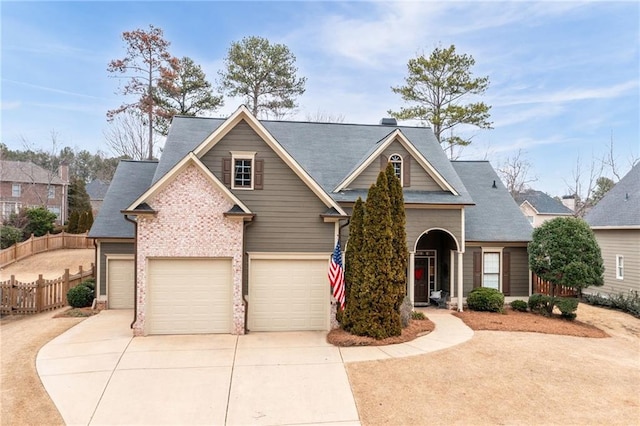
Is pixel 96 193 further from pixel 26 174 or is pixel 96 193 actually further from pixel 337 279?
pixel 337 279

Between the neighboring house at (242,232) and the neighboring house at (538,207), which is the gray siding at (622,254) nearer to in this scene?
the neighboring house at (242,232)

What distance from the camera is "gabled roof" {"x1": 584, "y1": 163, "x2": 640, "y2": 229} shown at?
1849 centimetres

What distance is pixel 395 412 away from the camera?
22.5ft

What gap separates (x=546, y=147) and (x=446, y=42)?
1356cm

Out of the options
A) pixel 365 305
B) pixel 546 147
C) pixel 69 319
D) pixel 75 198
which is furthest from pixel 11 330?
pixel 546 147

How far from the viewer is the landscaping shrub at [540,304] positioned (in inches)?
579

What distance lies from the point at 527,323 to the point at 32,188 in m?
50.3

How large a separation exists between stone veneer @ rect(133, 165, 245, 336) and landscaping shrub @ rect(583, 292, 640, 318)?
1683 centimetres

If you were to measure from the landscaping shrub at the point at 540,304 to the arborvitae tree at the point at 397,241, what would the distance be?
719cm

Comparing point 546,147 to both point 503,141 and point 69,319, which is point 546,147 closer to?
point 503,141

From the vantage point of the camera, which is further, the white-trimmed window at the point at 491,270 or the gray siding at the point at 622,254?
the gray siding at the point at 622,254

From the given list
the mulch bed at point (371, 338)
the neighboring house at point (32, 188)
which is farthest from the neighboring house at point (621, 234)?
the neighboring house at point (32, 188)

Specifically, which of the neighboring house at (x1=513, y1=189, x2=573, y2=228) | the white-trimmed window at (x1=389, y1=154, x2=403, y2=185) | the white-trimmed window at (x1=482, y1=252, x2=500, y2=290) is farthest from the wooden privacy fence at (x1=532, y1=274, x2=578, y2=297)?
the neighboring house at (x1=513, y1=189, x2=573, y2=228)

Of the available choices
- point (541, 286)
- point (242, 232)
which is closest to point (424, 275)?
point (541, 286)
